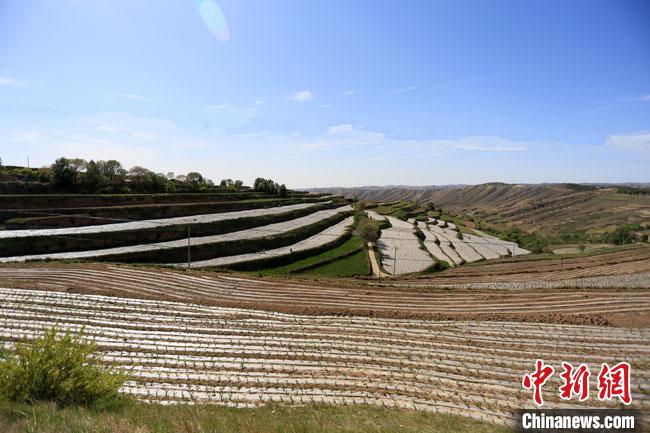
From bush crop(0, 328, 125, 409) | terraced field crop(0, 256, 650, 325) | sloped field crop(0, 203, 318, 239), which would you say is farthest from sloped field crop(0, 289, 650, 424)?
sloped field crop(0, 203, 318, 239)

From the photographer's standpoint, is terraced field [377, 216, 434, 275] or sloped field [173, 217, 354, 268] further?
terraced field [377, 216, 434, 275]

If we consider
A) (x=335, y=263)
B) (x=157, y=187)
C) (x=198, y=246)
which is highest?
(x=157, y=187)

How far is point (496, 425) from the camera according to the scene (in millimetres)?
6457

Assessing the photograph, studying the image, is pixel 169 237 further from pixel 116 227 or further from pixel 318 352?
pixel 318 352

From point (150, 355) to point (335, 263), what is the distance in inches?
848

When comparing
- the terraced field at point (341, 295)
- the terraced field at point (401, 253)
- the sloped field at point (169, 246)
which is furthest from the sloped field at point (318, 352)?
the terraced field at point (401, 253)

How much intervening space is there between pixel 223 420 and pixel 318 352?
4.54 m

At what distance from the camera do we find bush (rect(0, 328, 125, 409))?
5215mm

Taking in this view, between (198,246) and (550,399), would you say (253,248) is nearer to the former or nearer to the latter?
(198,246)

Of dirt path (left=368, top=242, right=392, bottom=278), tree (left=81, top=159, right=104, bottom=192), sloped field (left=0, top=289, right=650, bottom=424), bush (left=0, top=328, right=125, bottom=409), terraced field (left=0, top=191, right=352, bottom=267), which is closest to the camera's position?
bush (left=0, top=328, right=125, bottom=409)

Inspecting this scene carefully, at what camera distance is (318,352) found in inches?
387

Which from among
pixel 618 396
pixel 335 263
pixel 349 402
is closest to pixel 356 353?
pixel 349 402

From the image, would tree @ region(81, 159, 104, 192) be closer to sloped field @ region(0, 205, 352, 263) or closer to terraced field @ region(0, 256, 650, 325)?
sloped field @ region(0, 205, 352, 263)

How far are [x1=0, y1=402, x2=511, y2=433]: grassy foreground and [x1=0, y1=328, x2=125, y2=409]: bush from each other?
376 mm
